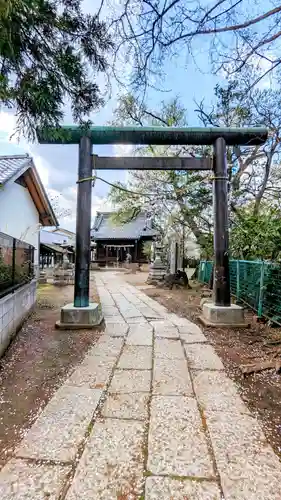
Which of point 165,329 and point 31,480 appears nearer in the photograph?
point 31,480

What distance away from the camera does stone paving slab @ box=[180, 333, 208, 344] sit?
3.35 m

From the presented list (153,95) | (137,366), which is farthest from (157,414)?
(153,95)

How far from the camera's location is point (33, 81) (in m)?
1.87

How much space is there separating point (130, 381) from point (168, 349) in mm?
909

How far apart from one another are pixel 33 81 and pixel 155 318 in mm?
3880

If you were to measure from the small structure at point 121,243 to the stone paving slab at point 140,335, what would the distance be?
17937 millimetres

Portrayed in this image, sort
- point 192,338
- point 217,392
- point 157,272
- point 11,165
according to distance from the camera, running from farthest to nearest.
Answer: point 157,272 < point 11,165 < point 192,338 < point 217,392

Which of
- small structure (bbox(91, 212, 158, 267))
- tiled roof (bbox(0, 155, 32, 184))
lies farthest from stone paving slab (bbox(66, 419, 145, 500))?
small structure (bbox(91, 212, 158, 267))

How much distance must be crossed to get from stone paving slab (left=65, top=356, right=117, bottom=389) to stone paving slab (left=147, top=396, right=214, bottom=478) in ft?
1.82

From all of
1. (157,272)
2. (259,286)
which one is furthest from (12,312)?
(157,272)

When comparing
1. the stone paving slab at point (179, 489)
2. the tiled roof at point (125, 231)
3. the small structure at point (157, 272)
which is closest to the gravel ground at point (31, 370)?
the stone paving slab at point (179, 489)

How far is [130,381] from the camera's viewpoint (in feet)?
7.36

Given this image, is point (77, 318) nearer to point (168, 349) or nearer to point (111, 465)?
point (168, 349)

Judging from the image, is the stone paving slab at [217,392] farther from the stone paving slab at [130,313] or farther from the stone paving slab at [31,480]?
the stone paving slab at [130,313]
